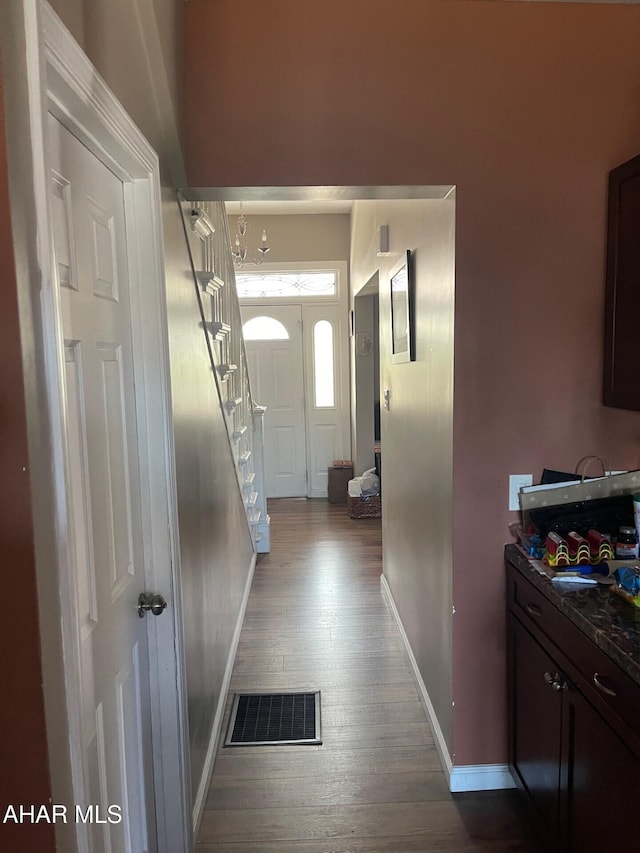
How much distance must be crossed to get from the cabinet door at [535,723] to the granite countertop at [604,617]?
0.20 metres

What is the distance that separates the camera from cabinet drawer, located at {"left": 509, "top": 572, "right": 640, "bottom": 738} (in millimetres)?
1262

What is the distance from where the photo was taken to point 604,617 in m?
1.44

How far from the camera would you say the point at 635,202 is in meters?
1.77

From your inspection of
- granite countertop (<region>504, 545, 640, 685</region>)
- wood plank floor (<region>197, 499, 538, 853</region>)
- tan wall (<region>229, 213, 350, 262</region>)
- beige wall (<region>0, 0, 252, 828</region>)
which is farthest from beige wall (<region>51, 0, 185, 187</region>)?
tan wall (<region>229, 213, 350, 262</region>)

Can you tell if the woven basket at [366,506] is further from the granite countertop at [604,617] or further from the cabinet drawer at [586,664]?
the granite countertop at [604,617]

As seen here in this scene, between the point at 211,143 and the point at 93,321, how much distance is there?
0.91 meters

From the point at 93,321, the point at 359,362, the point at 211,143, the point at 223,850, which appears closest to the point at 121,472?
the point at 93,321

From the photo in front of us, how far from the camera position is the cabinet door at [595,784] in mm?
1254

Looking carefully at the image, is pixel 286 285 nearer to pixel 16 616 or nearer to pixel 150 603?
pixel 150 603

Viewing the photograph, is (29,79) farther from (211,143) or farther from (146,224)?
(211,143)

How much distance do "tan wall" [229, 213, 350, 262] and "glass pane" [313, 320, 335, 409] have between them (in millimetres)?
737

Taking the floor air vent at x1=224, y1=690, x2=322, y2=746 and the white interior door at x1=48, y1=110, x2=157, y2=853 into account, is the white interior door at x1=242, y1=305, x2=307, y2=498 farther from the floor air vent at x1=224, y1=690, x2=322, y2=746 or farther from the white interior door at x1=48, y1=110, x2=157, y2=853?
the white interior door at x1=48, y1=110, x2=157, y2=853

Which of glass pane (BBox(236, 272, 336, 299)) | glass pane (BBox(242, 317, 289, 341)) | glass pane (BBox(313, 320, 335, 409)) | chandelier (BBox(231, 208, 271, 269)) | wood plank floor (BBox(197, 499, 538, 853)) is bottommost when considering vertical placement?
wood plank floor (BBox(197, 499, 538, 853))

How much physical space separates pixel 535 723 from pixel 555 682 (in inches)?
11.2
